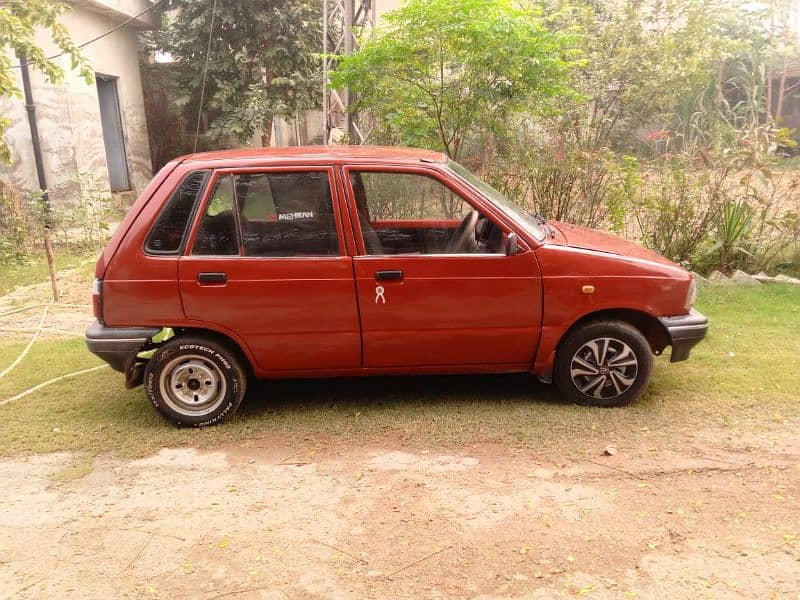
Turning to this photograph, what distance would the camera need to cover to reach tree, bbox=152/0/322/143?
49.5ft

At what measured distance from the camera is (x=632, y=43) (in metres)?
10.8

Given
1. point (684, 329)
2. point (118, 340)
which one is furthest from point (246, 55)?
point (684, 329)

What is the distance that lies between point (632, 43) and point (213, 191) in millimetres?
9266

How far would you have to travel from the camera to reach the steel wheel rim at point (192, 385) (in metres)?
4.21

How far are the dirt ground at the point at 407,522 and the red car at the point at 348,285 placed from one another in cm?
60

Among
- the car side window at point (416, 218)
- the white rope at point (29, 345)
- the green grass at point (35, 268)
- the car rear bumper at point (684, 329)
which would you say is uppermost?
the car side window at point (416, 218)

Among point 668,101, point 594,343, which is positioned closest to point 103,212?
point 594,343

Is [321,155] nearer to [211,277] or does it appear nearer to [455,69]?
[211,277]

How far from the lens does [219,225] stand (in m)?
4.09

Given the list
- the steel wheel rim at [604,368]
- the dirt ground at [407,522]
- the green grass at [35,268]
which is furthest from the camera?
the green grass at [35,268]

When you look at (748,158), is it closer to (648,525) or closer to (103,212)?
(648,525)

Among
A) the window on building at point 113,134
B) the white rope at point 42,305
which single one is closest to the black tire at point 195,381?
the white rope at point 42,305

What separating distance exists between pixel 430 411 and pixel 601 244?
1.70m

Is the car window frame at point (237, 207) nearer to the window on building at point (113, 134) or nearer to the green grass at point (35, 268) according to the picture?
the green grass at point (35, 268)
